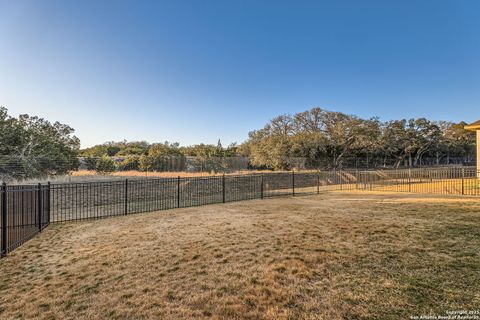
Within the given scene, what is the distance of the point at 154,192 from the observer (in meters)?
13.8

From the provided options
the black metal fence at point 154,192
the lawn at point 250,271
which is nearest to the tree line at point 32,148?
the black metal fence at point 154,192

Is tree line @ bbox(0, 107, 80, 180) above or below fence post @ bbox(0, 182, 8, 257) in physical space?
above

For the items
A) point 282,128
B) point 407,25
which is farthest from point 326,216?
point 282,128

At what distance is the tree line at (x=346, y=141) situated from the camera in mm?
31297

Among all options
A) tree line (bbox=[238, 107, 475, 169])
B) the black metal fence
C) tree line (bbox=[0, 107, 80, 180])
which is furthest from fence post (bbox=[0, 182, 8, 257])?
tree line (bbox=[238, 107, 475, 169])

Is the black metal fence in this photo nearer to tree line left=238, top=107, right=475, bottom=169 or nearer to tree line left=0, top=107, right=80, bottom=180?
tree line left=0, top=107, right=80, bottom=180

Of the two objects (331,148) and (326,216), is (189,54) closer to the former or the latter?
(326,216)

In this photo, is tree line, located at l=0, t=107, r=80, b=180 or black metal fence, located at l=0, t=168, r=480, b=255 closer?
black metal fence, located at l=0, t=168, r=480, b=255

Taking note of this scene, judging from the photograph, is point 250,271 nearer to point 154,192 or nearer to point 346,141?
point 154,192

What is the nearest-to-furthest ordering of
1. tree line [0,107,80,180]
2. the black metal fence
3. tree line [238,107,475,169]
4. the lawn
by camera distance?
1. the lawn
2. the black metal fence
3. tree line [0,107,80,180]
4. tree line [238,107,475,169]

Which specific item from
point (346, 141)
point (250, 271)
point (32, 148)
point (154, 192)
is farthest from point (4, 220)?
point (346, 141)

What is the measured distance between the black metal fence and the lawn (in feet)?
2.23

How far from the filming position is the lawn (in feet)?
8.23

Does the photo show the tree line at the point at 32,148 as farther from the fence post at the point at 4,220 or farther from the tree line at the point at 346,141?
the tree line at the point at 346,141
